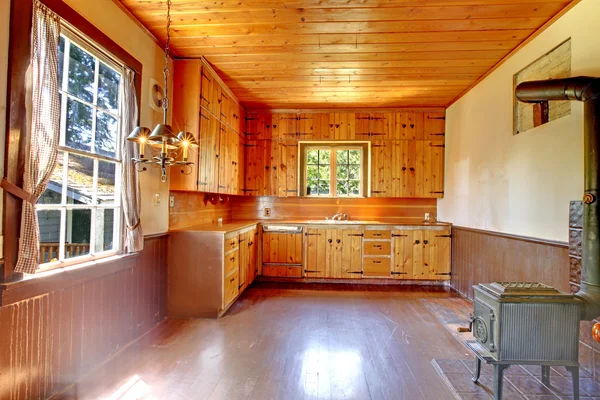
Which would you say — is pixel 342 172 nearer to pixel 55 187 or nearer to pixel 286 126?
pixel 286 126

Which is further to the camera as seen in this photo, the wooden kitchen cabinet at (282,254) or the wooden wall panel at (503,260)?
the wooden kitchen cabinet at (282,254)

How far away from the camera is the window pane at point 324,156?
→ 497cm

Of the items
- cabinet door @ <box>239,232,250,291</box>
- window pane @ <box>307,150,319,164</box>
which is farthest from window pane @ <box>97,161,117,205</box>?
window pane @ <box>307,150,319,164</box>

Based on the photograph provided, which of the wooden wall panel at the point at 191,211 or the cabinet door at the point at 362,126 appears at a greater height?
the cabinet door at the point at 362,126

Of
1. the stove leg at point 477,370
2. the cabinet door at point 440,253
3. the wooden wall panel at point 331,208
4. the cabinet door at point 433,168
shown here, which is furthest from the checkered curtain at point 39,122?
the cabinet door at point 433,168

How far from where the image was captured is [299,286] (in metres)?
4.38

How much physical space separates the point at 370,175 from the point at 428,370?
3.09 m

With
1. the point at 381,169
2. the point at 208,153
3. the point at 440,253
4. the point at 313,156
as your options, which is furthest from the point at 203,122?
the point at 440,253

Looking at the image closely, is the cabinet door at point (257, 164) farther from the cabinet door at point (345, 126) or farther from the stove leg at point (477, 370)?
the stove leg at point (477, 370)

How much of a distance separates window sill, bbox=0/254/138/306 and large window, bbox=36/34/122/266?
3.6 inches

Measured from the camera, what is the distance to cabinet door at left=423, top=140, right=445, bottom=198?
15.3ft

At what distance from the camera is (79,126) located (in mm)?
1968

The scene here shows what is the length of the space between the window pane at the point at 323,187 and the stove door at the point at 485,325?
3198 millimetres

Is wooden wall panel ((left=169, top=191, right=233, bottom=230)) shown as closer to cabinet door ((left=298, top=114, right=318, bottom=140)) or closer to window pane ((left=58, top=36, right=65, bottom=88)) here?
window pane ((left=58, top=36, right=65, bottom=88))
